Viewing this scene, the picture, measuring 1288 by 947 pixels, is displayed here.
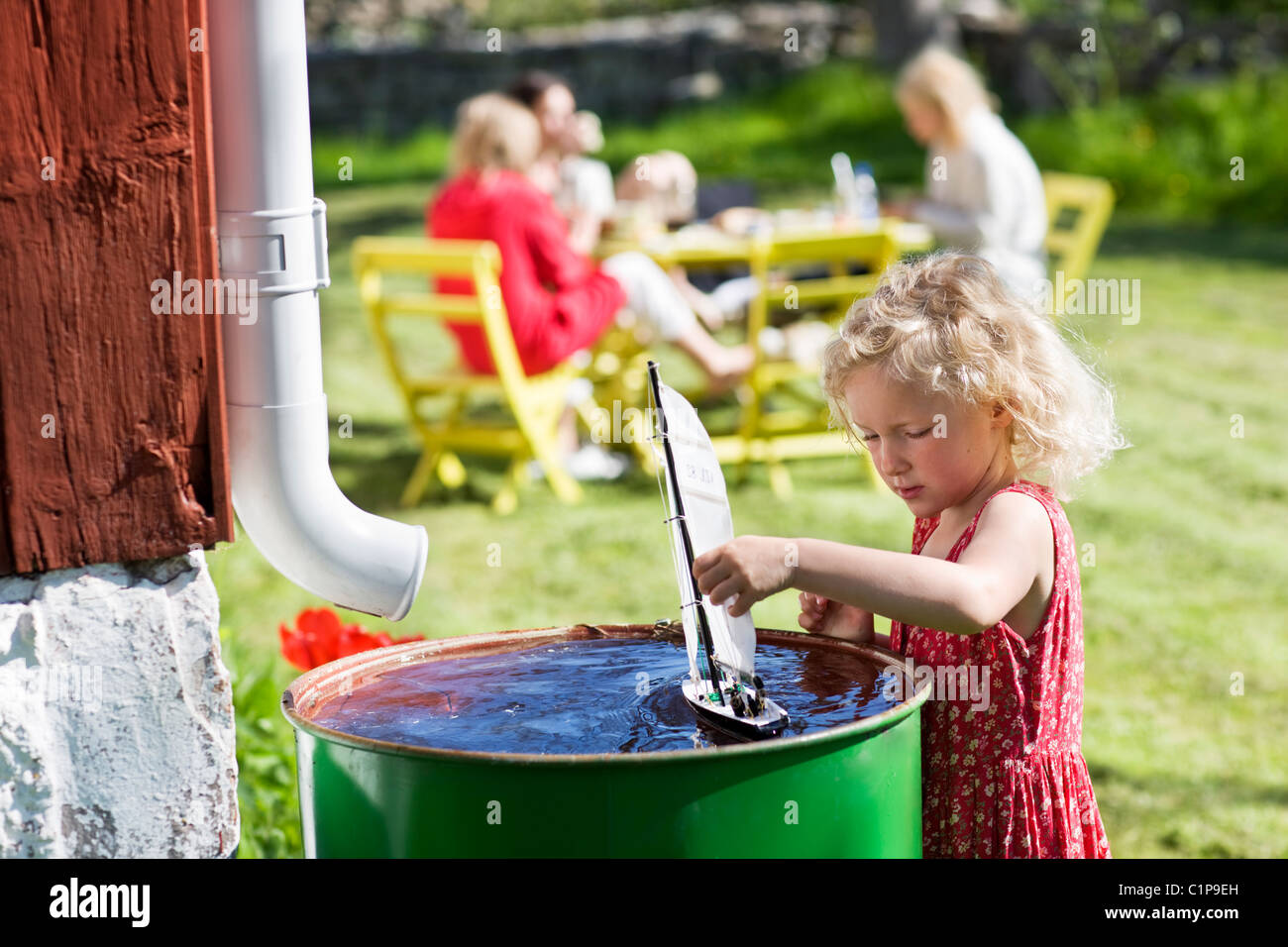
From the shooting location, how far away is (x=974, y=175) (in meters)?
6.82

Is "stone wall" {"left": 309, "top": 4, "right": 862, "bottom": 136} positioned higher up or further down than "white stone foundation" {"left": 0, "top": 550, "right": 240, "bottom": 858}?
higher up

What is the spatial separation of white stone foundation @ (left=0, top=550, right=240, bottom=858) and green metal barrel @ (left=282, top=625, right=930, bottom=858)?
0.27 metres

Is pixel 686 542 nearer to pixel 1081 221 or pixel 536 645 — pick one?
pixel 536 645

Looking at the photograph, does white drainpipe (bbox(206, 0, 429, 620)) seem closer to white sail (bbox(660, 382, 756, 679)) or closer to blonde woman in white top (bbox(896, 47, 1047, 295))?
white sail (bbox(660, 382, 756, 679))

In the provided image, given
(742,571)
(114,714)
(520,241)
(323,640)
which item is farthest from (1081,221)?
(114,714)

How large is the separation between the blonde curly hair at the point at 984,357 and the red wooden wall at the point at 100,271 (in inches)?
34.5

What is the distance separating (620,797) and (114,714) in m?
0.75

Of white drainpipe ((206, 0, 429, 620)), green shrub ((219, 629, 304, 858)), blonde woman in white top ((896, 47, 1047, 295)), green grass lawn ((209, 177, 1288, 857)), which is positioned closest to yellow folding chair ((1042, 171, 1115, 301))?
blonde woman in white top ((896, 47, 1047, 295))

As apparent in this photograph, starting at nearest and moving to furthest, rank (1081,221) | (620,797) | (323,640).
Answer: (620,797) → (323,640) → (1081,221)

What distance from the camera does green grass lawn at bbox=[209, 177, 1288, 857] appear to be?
3.60 m

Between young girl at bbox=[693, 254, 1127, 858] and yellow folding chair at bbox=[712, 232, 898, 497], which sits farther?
yellow folding chair at bbox=[712, 232, 898, 497]

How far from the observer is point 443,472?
6.53 m
